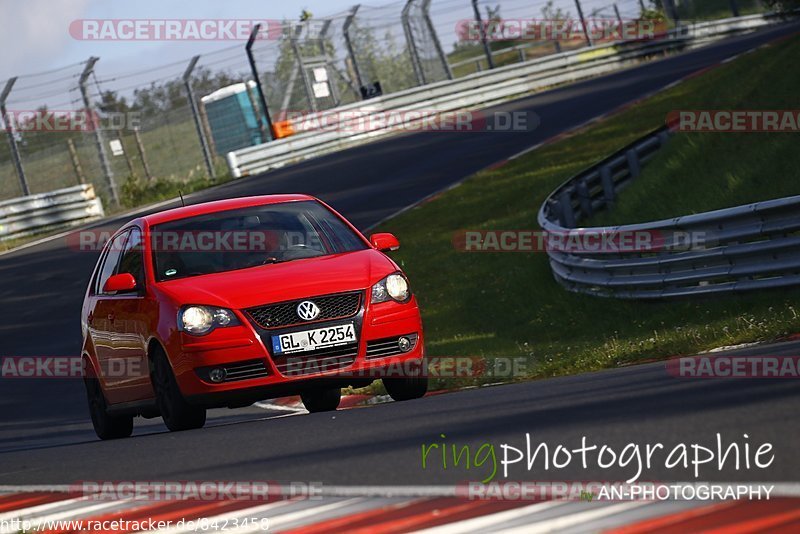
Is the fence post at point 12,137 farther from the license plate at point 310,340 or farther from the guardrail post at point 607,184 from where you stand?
the license plate at point 310,340

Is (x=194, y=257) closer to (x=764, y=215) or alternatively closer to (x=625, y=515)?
(x=764, y=215)

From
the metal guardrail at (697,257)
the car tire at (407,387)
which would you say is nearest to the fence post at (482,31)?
the metal guardrail at (697,257)

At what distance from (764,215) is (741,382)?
4688mm

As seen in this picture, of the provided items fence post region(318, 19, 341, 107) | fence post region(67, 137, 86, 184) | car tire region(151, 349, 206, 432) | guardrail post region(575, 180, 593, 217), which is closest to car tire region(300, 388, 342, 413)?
car tire region(151, 349, 206, 432)

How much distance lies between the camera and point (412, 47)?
1454 inches

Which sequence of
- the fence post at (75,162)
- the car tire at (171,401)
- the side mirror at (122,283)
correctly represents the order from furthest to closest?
the fence post at (75,162) < the side mirror at (122,283) < the car tire at (171,401)

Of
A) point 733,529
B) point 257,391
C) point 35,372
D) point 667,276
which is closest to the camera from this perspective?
point 733,529

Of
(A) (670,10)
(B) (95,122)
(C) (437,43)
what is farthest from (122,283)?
(A) (670,10)

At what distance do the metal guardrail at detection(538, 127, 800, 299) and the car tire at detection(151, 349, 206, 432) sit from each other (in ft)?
16.9

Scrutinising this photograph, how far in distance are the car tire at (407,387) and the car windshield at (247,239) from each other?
102cm

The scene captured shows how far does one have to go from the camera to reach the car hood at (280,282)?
30.1ft

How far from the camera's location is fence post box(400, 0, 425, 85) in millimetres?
36406

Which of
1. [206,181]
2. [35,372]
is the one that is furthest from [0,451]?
[206,181]

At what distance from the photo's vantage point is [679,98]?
92.6ft
